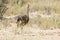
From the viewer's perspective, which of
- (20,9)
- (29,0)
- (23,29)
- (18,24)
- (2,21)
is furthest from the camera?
(29,0)

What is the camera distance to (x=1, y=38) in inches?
365

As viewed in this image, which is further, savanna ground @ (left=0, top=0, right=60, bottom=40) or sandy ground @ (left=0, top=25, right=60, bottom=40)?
savanna ground @ (left=0, top=0, right=60, bottom=40)

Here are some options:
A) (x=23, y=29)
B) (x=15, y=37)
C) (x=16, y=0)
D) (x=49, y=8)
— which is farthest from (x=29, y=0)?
(x=15, y=37)

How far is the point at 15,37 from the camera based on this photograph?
937 cm

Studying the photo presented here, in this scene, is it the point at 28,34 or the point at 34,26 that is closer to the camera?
the point at 28,34

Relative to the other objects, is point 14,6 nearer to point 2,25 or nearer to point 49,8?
point 49,8

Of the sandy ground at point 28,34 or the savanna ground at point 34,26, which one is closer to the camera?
the sandy ground at point 28,34

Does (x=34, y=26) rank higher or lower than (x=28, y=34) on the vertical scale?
lower

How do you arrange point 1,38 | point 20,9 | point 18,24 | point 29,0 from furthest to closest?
point 29,0, point 20,9, point 18,24, point 1,38

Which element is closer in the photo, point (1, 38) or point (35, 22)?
point (1, 38)

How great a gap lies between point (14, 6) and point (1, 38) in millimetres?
9054

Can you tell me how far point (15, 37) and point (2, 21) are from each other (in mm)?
3716

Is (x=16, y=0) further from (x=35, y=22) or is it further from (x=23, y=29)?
(x=23, y=29)

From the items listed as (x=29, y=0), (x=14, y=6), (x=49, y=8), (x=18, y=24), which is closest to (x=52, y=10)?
(x=49, y=8)
